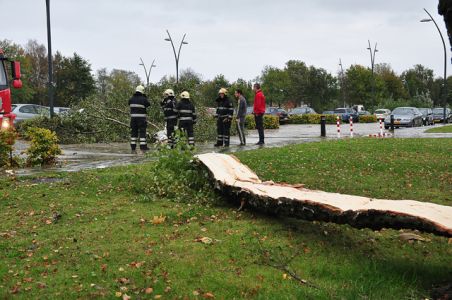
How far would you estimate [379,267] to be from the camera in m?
4.61

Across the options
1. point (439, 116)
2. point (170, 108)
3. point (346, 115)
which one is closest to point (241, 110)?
point (170, 108)

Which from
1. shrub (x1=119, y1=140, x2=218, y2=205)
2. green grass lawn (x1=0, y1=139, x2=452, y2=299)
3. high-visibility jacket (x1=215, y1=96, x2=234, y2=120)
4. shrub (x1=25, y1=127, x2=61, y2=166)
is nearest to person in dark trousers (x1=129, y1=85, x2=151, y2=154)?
high-visibility jacket (x1=215, y1=96, x2=234, y2=120)

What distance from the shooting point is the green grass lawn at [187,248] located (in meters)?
4.09

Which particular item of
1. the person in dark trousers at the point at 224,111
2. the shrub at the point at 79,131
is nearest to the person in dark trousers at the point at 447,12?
the person in dark trousers at the point at 224,111

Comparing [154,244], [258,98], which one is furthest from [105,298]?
[258,98]

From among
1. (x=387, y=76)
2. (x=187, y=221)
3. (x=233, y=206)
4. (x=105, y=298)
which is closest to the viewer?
(x=105, y=298)

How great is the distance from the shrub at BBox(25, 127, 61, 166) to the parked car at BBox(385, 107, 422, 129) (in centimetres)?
2373

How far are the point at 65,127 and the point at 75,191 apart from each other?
12.0 meters

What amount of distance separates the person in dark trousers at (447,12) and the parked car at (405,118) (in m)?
27.4

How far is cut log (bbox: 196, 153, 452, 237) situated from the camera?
438cm

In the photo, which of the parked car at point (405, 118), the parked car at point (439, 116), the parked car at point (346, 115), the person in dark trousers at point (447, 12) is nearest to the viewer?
the person in dark trousers at point (447, 12)

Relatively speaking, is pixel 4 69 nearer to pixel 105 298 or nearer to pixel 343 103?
pixel 105 298

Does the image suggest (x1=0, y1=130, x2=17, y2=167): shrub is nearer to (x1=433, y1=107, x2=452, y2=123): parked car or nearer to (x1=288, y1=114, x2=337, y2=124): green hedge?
(x1=288, y1=114, x2=337, y2=124): green hedge

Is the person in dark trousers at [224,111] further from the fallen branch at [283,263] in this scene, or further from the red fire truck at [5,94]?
the fallen branch at [283,263]
